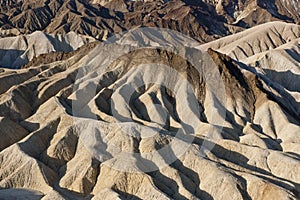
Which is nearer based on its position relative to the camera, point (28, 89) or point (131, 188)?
point (131, 188)

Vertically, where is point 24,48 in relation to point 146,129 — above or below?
below

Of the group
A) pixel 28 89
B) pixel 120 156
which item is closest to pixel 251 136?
pixel 120 156

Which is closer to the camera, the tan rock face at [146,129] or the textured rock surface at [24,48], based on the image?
the tan rock face at [146,129]

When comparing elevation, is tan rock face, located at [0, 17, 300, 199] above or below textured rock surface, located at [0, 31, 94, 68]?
above

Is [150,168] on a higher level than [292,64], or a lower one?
higher

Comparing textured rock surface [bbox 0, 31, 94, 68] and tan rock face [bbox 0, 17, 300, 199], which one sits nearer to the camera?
tan rock face [bbox 0, 17, 300, 199]

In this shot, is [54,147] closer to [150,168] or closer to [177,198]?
[150,168]

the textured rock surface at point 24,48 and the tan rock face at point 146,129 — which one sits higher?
the tan rock face at point 146,129

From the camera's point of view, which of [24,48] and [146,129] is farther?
[24,48]
